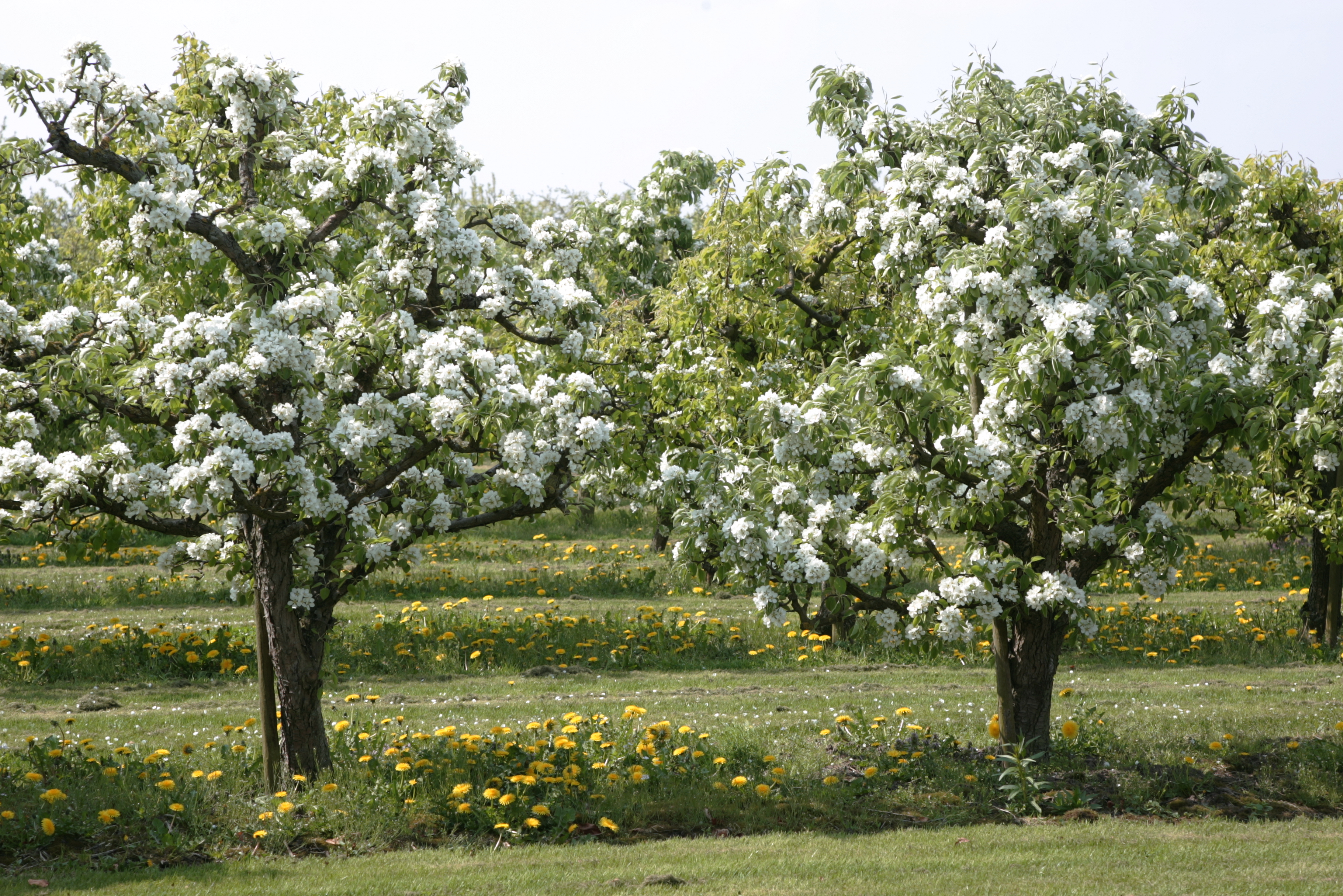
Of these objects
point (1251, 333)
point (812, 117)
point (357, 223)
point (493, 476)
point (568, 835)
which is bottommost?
point (568, 835)

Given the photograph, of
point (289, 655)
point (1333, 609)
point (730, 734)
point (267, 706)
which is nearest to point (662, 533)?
point (1333, 609)

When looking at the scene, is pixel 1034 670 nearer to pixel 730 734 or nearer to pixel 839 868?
pixel 730 734

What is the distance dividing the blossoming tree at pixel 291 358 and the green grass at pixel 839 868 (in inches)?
59.4

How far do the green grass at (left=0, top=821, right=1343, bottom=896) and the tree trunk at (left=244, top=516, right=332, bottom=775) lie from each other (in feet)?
3.58

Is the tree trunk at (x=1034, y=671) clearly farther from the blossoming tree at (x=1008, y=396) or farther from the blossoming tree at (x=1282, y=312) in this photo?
the blossoming tree at (x=1282, y=312)

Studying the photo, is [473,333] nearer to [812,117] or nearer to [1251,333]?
[812,117]

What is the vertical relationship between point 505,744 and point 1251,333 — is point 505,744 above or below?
below

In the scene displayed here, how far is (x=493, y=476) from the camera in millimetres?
7270

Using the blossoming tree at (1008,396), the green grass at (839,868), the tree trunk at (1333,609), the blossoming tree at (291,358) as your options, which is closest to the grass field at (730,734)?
the green grass at (839,868)

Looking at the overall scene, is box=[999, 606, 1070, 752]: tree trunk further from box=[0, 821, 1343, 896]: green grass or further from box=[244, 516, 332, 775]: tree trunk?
box=[244, 516, 332, 775]: tree trunk

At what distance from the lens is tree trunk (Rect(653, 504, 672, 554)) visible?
1923 centimetres

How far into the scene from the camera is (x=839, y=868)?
6.83m

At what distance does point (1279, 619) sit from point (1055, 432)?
8.39 meters

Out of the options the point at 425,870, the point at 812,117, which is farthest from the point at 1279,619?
the point at 425,870
